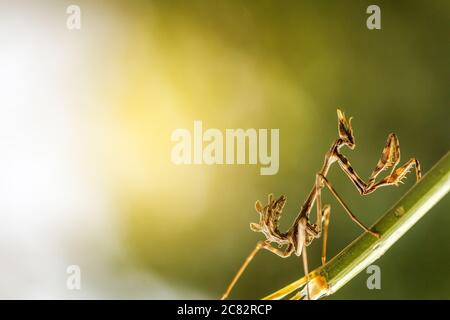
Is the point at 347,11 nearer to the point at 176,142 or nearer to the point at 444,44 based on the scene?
the point at 444,44

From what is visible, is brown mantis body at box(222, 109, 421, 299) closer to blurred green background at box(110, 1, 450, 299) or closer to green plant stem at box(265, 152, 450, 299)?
green plant stem at box(265, 152, 450, 299)

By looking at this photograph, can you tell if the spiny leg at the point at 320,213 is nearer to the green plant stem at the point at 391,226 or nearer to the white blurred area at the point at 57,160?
the green plant stem at the point at 391,226

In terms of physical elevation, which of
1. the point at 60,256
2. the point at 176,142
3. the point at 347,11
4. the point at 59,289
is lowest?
the point at 59,289

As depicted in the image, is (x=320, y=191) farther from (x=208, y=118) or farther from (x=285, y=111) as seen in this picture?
(x=208, y=118)

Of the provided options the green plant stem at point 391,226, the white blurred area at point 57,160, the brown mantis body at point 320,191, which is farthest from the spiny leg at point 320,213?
the white blurred area at point 57,160

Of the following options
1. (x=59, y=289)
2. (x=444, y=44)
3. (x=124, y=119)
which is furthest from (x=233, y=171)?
(x=444, y=44)

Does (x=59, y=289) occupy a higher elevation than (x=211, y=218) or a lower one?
lower

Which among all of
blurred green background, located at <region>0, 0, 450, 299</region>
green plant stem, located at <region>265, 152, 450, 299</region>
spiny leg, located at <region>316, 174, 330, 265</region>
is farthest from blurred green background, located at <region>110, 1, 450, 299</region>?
green plant stem, located at <region>265, 152, 450, 299</region>
